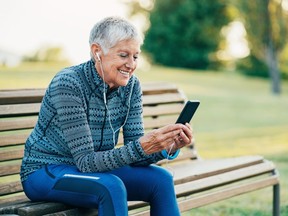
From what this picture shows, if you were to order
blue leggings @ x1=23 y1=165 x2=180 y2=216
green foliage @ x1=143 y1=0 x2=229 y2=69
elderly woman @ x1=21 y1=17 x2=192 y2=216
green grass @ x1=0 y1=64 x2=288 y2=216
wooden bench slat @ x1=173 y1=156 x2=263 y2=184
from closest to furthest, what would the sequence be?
blue leggings @ x1=23 y1=165 x2=180 y2=216
elderly woman @ x1=21 y1=17 x2=192 y2=216
wooden bench slat @ x1=173 y1=156 x2=263 y2=184
green grass @ x1=0 y1=64 x2=288 y2=216
green foliage @ x1=143 y1=0 x2=229 y2=69

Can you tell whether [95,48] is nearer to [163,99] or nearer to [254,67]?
[163,99]

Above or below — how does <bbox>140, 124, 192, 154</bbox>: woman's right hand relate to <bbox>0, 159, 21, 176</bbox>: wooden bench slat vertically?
above

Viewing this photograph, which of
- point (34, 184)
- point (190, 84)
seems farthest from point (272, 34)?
point (34, 184)

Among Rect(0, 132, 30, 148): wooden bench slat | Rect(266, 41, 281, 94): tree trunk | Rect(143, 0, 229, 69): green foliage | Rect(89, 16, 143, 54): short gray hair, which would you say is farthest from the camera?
Rect(143, 0, 229, 69): green foliage

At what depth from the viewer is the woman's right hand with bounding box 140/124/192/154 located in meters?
2.96

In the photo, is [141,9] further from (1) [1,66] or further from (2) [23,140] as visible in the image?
(2) [23,140]

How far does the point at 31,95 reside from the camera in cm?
381

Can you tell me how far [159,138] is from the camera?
9.70ft

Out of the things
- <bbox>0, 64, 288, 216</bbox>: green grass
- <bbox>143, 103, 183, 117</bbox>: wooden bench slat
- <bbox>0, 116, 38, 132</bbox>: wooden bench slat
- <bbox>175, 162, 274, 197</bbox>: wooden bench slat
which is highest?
<bbox>0, 116, 38, 132</bbox>: wooden bench slat

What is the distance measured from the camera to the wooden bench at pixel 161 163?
3242 mm

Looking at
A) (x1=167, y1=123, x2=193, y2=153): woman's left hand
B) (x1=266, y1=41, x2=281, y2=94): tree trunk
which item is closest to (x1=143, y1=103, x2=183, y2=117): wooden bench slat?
(x1=167, y1=123, x2=193, y2=153): woman's left hand

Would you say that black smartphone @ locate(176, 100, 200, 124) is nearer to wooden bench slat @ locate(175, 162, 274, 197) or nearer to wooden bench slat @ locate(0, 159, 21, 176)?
wooden bench slat @ locate(175, 162, 274, 197)

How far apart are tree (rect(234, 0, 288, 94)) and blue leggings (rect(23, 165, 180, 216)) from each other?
27.1m

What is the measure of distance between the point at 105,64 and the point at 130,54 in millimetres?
134
